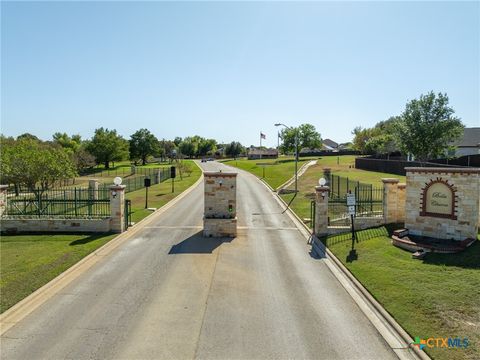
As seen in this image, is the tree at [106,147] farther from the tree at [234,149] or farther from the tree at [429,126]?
the tree at [429,126]

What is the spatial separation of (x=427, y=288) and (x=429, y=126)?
3572 centimetres

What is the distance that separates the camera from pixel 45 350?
28.0ft

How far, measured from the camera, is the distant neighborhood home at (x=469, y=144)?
176 ft

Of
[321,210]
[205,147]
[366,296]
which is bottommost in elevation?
[366,296]

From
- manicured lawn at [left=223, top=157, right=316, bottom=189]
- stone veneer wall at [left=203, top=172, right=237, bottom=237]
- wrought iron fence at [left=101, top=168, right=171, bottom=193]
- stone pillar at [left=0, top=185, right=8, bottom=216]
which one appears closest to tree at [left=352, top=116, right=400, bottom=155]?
manicured lawn at [left=223, top=157, right=316, bottom=189]

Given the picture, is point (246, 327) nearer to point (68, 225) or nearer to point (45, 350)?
point (45, 350)

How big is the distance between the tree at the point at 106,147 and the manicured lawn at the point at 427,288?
274 feet

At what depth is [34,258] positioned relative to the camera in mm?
15516

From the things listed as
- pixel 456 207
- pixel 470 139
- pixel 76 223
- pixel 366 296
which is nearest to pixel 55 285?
pixel 76 223

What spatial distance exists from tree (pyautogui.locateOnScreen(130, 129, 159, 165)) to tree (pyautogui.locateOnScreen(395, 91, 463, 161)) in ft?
261

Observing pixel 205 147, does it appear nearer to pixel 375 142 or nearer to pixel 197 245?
pixel 375 142

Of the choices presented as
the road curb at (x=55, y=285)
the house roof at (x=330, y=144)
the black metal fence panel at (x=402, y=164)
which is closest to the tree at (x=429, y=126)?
the black metal fence panel at (x=402, y=164)

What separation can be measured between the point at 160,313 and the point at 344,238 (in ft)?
36.5

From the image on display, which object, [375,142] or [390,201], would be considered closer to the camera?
[390,201]
